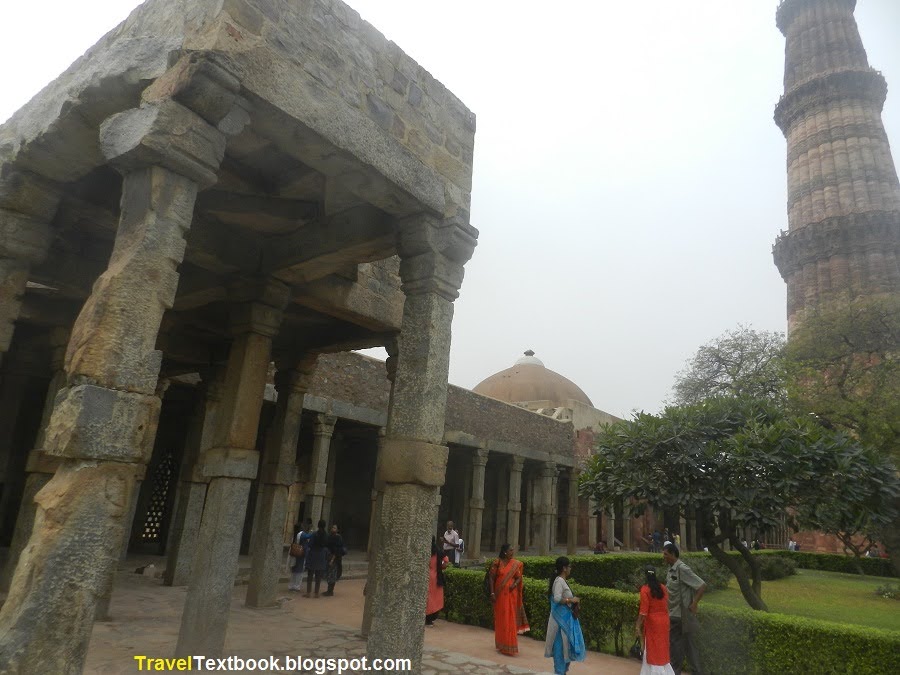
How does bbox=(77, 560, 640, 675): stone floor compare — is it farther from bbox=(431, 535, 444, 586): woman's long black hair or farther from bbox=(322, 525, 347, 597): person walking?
bbox=(322, 525, 347, 597): person walking

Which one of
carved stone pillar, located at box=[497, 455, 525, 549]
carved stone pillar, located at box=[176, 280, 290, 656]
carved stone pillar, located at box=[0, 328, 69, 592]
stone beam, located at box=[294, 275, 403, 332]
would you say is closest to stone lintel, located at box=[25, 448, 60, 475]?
carved stone pillar, located at box=[0, 328, 69, 592]

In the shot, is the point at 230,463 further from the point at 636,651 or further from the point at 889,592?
the point at 889,592

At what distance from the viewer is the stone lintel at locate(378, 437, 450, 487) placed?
3.64 m

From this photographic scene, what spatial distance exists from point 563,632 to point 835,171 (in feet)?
109

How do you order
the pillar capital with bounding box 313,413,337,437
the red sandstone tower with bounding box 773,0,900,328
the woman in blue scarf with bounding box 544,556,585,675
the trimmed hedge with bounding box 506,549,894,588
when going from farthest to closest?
the red sandstone tower with bounding box 773,0,900,328 < the pillar capital with bounding box 313,413,337,437 < the trimmed hedge with bounding box 506,549,894,588 < the woman in blue scarf with bounding box 544,556,585,675

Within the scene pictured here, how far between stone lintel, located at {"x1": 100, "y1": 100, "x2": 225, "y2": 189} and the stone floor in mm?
3639

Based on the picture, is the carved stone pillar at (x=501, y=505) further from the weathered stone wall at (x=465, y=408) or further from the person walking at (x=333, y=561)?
the person walking at (x=333, y=561)

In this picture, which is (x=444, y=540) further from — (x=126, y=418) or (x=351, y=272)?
(x=126, y=418)

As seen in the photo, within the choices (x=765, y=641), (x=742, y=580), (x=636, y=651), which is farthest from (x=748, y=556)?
(x=636, y=651)

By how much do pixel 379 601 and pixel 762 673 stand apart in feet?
15.7

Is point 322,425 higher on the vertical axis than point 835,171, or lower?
lower

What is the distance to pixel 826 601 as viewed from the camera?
1288cm

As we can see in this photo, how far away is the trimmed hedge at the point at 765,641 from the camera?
577cm

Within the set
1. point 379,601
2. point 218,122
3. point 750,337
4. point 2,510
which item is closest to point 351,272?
point 218,122
